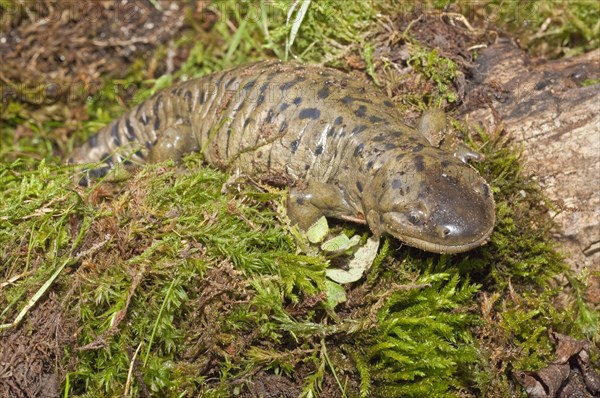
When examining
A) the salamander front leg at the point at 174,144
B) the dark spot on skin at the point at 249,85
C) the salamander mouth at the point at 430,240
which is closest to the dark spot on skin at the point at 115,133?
the salamander front leg at the point at 174,144

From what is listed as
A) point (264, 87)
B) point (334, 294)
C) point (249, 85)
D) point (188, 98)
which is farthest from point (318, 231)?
point (188, 98)

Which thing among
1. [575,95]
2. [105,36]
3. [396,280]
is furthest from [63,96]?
[575,95]

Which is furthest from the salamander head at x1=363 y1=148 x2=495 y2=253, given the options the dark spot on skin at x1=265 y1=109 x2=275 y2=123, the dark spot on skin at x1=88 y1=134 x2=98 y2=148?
the dark spot on skin at x1=88 y1=134 x2=98 y2=148

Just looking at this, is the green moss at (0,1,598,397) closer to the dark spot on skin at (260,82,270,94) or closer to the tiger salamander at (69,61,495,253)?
the tiger salamander at (69,61,495,253)

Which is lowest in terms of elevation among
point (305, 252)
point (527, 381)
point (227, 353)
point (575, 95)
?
point (527, 381)

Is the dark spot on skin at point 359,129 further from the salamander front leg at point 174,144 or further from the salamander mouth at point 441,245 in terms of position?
the salamander front leg at point 174,144

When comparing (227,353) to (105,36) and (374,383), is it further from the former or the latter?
(105,36)
